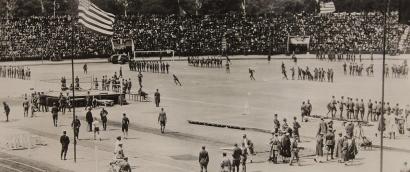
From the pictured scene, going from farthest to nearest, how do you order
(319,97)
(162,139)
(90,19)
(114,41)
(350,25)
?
1. (350,25)
2. (114,41)
3. (319,97)
4. (90,19)
5. (162,139)

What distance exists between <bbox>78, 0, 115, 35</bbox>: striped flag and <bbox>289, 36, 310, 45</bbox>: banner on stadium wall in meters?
71.8

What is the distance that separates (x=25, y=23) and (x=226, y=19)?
33.5m

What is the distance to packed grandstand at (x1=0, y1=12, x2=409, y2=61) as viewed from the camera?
99.9 m

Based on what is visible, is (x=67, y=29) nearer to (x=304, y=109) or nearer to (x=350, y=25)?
(x=350, y=25)

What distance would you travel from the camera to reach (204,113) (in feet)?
141

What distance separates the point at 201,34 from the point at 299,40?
16.2m

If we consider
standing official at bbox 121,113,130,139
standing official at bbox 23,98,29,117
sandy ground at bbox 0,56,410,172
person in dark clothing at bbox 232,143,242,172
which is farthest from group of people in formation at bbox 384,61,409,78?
person in dark clothing at bbox 232,143,242,172

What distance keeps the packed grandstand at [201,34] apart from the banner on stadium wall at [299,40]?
1.12m

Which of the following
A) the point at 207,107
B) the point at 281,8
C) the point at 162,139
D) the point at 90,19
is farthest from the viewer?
the point at 281,8

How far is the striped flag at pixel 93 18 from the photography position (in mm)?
36188

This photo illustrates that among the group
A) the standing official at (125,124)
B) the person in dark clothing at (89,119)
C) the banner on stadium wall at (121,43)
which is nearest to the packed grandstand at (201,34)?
the banner on stadium wall at (121,43)

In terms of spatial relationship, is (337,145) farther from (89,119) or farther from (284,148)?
(89,119)

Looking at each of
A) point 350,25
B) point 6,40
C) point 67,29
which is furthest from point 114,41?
point 350,25

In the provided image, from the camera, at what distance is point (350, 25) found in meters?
107
